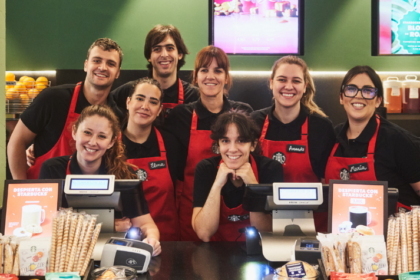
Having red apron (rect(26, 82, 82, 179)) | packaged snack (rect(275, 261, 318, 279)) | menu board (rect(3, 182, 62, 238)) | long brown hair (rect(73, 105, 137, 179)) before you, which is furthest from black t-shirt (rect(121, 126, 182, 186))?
packaged snack (rect(275, 261, 318, 279))

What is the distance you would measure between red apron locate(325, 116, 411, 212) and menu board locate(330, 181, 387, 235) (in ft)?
2.45

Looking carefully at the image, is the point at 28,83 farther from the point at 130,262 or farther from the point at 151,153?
the point at 130,262

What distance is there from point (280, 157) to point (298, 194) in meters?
0.92

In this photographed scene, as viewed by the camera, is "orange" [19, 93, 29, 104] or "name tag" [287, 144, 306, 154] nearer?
"name tag" [287, 144, 306, 154]

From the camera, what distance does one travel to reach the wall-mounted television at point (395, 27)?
12.4ft

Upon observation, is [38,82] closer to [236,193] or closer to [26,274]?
[236,193]

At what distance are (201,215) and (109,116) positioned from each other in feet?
2.27

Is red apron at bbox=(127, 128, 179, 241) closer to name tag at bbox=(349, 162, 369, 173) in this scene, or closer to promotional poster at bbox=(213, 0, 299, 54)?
name tag at bbox=(349, 162, 369, 173)

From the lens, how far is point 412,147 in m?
2.13

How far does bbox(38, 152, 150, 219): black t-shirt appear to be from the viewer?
1701mm

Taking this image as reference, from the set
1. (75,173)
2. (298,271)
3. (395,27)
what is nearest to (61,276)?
(298,271)

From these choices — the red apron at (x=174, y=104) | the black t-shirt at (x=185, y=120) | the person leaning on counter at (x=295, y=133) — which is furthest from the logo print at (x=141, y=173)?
the person leaning on counter at (x=295, y=133)

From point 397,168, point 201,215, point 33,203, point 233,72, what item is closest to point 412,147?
point 397,168

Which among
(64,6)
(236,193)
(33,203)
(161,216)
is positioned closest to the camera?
(33,203)
